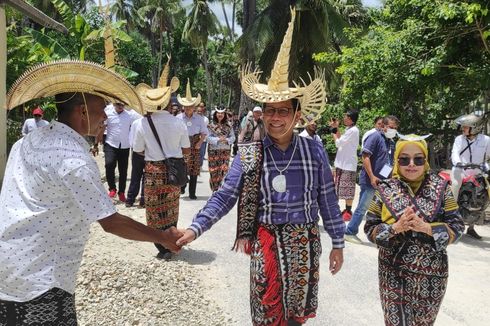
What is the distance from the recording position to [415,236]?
283 centimetres

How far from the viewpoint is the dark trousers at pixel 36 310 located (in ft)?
6.58

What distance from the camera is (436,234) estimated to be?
2766 millimetres

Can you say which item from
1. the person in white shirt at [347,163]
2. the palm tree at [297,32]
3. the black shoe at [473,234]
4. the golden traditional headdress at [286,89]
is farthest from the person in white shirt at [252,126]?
the palm tree at [297,32]

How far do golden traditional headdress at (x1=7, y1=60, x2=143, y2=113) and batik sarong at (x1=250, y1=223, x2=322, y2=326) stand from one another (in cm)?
120

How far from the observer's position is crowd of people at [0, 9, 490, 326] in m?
1.98

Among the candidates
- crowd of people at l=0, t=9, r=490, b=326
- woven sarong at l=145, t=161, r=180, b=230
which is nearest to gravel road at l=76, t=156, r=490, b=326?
woven sarong at l=145, t=161, r=180, b=230

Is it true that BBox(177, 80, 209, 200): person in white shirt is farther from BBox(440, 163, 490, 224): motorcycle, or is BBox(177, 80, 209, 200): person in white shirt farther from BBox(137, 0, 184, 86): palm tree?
BBox(137, 0, 184, 86): palm tree

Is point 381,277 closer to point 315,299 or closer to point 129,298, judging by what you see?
point 315,299

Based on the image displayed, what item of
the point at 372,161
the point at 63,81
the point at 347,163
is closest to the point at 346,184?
A: the point at 347,163

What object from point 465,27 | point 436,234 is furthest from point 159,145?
point 465,27

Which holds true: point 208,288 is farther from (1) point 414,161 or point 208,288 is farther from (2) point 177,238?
(1) point 414,161

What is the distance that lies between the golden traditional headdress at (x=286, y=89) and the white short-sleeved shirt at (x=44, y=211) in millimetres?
1185

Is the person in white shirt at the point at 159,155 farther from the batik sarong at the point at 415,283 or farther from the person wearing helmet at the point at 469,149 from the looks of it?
the person wearing helmet at the point at 469,149

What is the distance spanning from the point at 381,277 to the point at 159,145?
3574 millimetres
